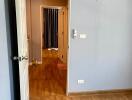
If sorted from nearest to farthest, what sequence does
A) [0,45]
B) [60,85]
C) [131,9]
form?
[0,45], [131,9], [60,85]

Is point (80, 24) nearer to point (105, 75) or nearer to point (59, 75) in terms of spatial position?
point (105, 75)

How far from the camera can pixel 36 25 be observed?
6180mm

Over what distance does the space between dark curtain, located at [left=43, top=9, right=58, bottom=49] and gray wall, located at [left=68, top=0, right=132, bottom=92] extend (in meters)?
5.97

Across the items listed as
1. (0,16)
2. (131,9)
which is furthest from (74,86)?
(0,16)

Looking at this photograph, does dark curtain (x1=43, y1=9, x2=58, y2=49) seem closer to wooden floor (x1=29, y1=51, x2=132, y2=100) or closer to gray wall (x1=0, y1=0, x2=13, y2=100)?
wooden floor (x1=29, y1=51, x2=132, y2=100)

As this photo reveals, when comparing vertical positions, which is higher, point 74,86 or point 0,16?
point 0,16

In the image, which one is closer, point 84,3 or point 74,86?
point 84,3

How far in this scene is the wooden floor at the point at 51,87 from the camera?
364 cm

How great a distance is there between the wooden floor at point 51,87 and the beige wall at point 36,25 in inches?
27.7

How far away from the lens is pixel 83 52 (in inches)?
143

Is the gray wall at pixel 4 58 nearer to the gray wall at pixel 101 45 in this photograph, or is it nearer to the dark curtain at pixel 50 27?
the gray wall at pixel 101 45

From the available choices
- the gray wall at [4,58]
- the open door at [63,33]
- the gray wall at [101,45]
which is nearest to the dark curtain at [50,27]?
the open door at [63,33]

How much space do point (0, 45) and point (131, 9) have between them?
2944 millimetres

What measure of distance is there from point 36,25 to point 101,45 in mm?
3194
